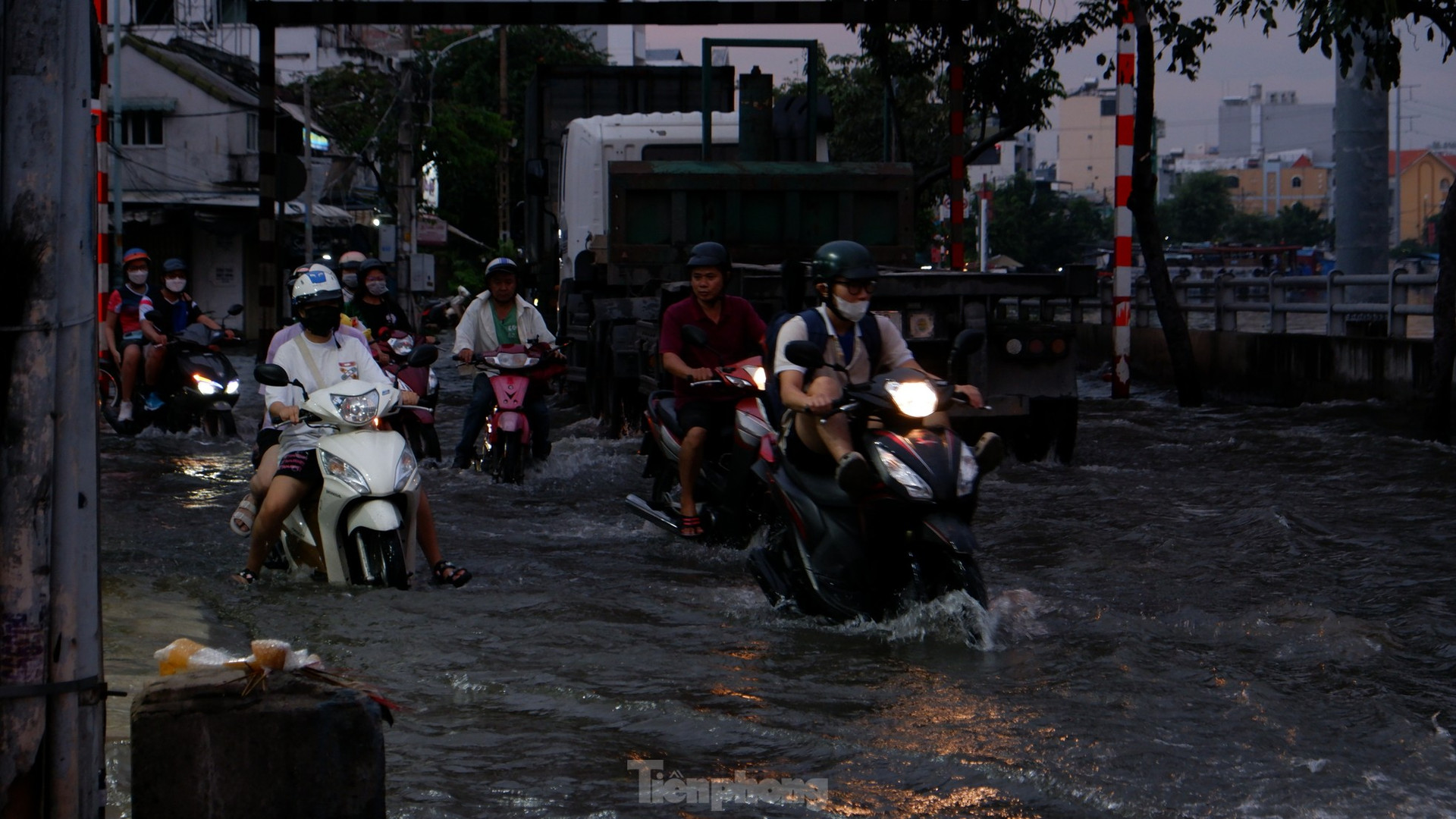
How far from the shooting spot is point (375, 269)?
11078 millimetres

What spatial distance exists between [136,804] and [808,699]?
2284 mm

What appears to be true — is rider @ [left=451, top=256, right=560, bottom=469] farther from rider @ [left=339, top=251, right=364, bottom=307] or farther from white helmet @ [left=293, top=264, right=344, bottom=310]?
white helmet @ [left=293, top=264, right=344, bottom=310]

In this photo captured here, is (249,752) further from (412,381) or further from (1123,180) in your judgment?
(1123,180)

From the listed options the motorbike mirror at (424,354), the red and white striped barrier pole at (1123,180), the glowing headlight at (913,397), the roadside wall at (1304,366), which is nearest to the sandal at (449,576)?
the motorbike mirror at (424,354)

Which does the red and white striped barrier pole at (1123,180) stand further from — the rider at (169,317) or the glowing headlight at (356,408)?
the glowing headlight at (356,408)

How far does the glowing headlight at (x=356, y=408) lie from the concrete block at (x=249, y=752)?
3.00 meters

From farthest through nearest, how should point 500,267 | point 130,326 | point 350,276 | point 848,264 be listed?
point 130,326
point 350,276
point 500,267
point 848,264

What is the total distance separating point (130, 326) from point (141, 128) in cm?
2899

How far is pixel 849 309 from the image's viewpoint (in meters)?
6.24

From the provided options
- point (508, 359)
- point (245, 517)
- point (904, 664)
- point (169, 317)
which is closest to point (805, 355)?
point (904, 664)

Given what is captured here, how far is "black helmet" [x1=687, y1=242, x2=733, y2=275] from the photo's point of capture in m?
8.08

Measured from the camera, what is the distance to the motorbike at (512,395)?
9.89 m

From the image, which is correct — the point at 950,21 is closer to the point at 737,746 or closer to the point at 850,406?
the point at 850,406

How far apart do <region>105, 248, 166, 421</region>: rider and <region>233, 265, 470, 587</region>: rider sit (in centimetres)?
713
